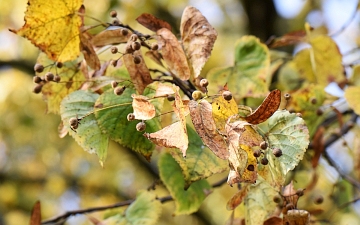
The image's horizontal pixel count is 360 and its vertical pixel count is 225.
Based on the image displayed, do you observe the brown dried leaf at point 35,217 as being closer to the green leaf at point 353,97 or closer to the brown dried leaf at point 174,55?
the brown dried leaf at point 174,55

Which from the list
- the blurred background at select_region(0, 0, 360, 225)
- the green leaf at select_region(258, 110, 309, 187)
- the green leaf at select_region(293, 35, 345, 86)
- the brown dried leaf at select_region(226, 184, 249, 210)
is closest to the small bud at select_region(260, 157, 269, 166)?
the green leaf at select_region(258, 110, 309, 187)

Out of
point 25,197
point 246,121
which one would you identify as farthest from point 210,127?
point 25,197

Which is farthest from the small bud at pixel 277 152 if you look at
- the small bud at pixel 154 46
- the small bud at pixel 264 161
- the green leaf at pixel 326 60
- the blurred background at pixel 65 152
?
the blurred background at pixel 65 152

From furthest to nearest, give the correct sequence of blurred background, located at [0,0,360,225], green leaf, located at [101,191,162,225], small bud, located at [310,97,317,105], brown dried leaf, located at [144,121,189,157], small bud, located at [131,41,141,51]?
blurred background, located at [0,0,360,225], small bud, located at [310,97,317,105], green leaf, located at [101,191,162,225], small bud, located at [131,41,141,51], brown dried leaf, located at [144,121,189,157]

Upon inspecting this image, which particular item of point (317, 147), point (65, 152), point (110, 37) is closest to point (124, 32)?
point (110, 37)

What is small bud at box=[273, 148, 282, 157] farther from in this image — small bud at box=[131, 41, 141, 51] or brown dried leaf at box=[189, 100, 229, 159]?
small bud at box=[131, 41, 141, 51]

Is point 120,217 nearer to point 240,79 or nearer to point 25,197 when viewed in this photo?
point 240,79

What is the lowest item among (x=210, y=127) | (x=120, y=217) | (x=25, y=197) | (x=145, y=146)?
(x=25, y=197)

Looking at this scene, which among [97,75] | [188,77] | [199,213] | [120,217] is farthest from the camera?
[199,213]
